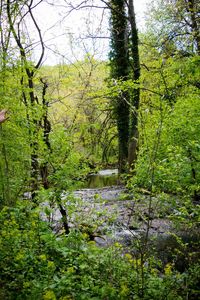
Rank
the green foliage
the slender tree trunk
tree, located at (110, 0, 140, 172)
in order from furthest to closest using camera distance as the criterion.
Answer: tree, located at (110, 0, 140, 172), the slender tree trunk, the green foliage

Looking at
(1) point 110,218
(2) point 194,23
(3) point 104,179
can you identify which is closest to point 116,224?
(1) point 110,218

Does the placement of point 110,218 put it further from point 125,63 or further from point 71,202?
point 125,63

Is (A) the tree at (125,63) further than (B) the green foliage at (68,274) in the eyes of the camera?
Yes

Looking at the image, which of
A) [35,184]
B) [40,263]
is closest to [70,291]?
[40,263]

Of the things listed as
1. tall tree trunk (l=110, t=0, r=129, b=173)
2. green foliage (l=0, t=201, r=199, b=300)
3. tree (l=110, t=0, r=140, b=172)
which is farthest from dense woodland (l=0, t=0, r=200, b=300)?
tall tree trunk (l=110, t=0, r=129, b=173)

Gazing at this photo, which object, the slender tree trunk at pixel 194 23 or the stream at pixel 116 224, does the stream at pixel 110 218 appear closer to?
the stream at pixel 116 224

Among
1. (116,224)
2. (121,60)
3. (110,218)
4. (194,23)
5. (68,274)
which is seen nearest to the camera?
(68,274)

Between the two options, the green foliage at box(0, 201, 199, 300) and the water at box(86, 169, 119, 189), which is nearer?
the green foliage at box(0, 201, 199, 300)

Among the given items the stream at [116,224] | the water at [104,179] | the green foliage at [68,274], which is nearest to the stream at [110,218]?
the stream at [116,224]

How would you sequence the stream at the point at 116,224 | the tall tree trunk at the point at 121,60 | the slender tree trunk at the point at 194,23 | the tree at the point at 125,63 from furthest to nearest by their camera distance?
the tall tree trunk at the point at 121,60 < the tree at the point at 125,63 < the slender tree trunk at the point at 194,23 < the stream at the point at 116,224

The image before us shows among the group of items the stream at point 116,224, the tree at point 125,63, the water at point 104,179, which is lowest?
the water at point 104,179

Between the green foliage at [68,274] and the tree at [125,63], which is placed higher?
the tree at [125,63]

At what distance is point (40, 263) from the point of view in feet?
10.4

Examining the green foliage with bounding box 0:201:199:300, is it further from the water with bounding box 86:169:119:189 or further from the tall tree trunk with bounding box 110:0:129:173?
the water with bounding box 86:169:119:189
